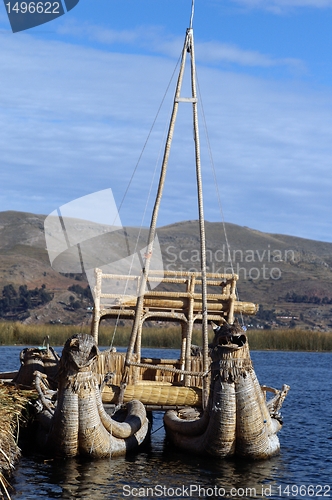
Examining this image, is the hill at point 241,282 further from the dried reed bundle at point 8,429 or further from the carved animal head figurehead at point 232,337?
the carved animal head figurehead at point 232,337

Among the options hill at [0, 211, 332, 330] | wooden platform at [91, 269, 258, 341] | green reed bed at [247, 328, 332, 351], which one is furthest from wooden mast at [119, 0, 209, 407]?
hill at [0, 211, 332, 330]

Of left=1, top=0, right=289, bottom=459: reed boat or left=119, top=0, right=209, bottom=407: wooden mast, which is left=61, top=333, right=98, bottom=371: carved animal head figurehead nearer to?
left=1, top=0, right=289, bottom=459: reed boat

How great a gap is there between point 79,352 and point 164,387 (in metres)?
4.07

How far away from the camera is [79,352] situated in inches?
628

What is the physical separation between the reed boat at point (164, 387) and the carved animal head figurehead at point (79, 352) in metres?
0.02

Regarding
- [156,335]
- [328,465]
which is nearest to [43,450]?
[328,465]

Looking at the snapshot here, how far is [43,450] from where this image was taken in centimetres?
1706

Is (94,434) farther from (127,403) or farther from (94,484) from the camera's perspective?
(127,403)

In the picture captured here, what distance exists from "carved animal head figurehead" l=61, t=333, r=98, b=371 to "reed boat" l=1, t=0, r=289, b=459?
0.02 meters

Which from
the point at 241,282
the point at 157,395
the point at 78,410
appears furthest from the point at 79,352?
the point at 241,282

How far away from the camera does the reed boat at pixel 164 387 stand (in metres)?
16.1

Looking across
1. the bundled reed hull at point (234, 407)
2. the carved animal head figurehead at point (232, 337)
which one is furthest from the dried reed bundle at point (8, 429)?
the carved animal head figurehead at point (232, 337)

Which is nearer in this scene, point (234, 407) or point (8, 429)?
point (8, 429)

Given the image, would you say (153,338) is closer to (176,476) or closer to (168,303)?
(168,303)
